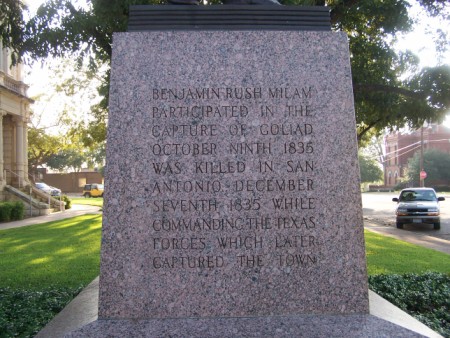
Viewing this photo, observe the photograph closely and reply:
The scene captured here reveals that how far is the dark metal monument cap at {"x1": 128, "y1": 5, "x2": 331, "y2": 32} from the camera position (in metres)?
3.76

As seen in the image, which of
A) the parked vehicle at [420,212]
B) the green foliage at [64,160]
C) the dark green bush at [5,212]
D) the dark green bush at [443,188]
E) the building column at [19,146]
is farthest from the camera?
the green foliage at [64,160]

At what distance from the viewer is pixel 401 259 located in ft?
32.1

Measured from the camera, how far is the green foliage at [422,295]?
4.68 meters

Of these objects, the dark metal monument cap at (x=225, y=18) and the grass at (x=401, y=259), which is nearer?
the dark metal monument cap at (x=225, y=18)

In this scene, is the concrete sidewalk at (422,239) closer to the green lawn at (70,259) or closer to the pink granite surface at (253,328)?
the green lawn at (70,259)

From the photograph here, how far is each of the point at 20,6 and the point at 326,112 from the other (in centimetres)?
1165

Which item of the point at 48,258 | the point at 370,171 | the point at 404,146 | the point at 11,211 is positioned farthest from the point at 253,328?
the point at 404,146

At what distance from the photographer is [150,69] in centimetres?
359

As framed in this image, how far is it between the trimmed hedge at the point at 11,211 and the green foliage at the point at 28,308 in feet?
55.7

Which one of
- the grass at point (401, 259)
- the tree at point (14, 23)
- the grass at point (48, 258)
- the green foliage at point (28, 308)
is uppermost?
the tree at point (14, 23)

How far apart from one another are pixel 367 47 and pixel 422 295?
30.3 ft

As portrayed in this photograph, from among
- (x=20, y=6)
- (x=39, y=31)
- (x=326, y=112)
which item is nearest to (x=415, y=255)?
(x=326, y=112)

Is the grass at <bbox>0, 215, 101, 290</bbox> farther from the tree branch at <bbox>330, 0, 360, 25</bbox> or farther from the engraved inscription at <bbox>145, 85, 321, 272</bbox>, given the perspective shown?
the tree branch at <bbox>330, 0, 360, 25</bbox>

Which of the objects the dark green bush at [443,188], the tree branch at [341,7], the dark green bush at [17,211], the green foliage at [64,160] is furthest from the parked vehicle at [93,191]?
the tree branch at [341,7]
